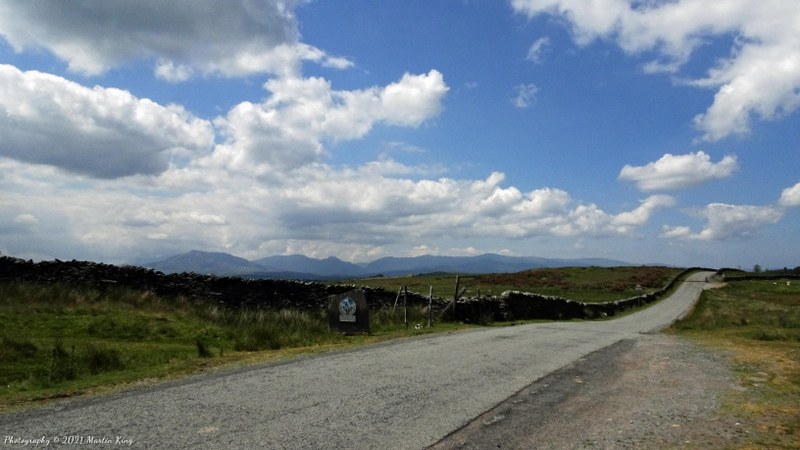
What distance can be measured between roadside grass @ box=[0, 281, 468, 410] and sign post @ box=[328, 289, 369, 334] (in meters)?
0.54

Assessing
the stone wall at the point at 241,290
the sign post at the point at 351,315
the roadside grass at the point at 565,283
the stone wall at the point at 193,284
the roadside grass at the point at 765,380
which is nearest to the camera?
the roadside grass at the point at 765,380

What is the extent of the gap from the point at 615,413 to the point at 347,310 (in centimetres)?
1146

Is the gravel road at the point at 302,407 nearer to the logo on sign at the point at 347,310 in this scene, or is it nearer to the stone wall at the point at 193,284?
the logo on sign at the point at 347,310

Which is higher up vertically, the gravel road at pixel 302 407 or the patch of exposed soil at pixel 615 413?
the gravel road at pixel 302 407

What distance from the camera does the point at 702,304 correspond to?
1809 inches

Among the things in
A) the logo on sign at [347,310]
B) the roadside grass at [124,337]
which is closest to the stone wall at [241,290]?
the roadside grass at [124,337]

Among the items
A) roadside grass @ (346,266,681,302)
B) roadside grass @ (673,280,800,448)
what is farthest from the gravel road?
roadside grass @ (346,266,681,302)

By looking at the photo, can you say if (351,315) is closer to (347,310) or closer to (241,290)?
(347,310)

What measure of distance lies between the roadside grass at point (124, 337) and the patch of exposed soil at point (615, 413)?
5.83 meters

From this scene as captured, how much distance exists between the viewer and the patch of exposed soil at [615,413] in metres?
6.30

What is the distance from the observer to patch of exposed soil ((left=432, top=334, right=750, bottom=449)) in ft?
20.7

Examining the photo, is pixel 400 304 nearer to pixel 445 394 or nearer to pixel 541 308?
pixel 541 308

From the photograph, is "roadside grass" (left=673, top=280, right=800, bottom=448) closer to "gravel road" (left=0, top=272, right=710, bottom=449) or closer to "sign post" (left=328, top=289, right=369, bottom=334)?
"gravel road" (left=0, top=272, right=710, bottom=449)

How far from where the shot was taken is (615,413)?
758 centimetres
